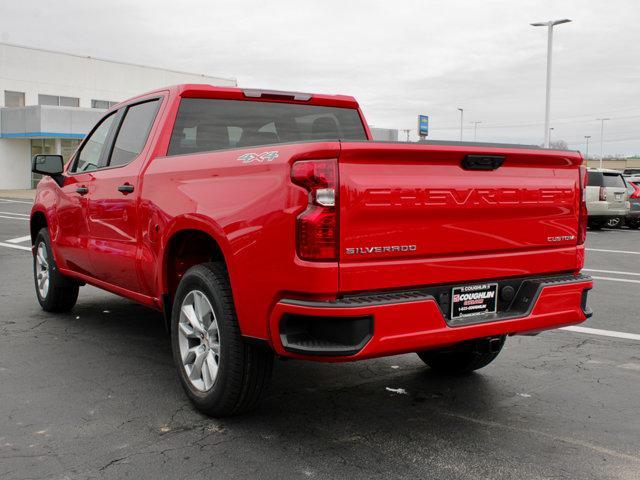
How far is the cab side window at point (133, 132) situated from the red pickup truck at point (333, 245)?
73 mm

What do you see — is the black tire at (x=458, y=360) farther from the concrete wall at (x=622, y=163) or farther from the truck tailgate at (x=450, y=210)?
the concrete wall at (x=622, y=163)

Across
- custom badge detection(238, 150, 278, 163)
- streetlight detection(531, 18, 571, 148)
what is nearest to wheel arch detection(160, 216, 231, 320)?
custom badge detection(238, 150, 278, 163)

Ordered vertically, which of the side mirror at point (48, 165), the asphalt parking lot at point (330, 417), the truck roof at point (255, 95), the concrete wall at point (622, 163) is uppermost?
the concrete wall at point (622, 163)

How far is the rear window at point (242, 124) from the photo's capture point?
197 inches

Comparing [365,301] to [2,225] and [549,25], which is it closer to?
[2,225]

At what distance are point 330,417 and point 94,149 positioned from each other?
331cm

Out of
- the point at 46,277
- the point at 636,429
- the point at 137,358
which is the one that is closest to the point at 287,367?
the point at 137,358

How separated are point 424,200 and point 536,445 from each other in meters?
1.41

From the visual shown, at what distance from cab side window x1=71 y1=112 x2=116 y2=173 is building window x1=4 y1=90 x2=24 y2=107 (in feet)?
144

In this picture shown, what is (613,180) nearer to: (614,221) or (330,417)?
(614,221)

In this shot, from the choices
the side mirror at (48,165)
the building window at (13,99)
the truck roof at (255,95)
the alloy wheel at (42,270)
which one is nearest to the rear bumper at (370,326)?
the truck roof at (255,95)

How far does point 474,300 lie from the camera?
3.73m

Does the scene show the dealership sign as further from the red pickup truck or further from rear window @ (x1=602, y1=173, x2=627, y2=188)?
the red pickup truck

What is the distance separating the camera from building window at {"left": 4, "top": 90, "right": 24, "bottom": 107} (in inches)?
1802
